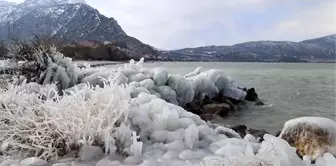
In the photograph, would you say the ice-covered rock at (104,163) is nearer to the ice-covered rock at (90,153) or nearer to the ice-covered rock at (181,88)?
the ice-covered rock at (90,153)

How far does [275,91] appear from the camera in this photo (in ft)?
68.9

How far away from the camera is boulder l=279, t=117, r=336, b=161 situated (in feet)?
17.5

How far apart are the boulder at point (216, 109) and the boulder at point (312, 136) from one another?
622cm

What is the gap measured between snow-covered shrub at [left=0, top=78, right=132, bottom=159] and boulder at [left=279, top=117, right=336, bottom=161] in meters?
2.81

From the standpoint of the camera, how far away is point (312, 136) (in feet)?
17.8

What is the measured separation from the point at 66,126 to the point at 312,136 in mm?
3455

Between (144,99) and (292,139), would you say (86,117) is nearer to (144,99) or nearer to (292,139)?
(144,99)

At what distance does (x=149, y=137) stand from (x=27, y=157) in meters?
1.25

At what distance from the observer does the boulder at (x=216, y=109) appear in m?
12.1

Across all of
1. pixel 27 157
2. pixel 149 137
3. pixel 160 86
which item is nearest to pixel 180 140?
pixel 149 137

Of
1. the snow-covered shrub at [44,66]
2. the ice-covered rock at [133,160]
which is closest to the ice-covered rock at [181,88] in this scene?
the snow-covered shrub at [44,66]

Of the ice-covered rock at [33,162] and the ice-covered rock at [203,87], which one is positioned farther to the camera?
the ice-covered rock at [203,87]

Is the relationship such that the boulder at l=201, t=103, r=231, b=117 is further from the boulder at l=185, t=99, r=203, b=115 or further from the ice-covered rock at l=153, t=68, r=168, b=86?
the ice-covered rock at l=153, t=68, r=168, b=86

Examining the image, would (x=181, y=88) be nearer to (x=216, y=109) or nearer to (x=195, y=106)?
(x=195, y=106)
